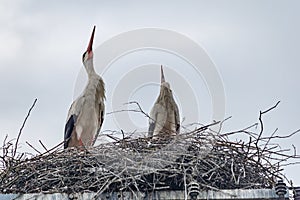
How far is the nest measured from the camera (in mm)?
3477

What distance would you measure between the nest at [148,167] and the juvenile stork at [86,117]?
1.73 metres

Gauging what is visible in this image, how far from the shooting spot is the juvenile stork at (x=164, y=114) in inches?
232

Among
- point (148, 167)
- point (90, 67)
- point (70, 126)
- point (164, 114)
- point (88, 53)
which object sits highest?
point (88, 53)

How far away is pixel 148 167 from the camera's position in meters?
3.56

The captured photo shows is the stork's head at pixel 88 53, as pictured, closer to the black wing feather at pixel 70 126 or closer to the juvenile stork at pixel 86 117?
the juvenile stork at pixel 86 117

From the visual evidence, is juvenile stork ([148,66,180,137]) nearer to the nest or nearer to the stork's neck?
the stork's neck

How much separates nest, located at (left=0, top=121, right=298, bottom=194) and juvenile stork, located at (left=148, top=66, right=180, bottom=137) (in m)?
1.69

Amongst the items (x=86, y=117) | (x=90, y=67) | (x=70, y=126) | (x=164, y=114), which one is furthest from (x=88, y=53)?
(x=164, y=114)

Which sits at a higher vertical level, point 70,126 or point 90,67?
point 90,67

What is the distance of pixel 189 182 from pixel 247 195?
326mm

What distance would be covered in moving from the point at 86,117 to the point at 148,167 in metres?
2.50

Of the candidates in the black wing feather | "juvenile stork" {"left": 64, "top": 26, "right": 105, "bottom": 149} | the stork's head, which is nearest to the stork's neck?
the stork's head

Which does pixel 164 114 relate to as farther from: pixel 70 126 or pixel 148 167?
pixel 148 167

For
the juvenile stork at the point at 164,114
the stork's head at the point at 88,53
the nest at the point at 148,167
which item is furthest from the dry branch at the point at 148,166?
the stork's head at the point at 88,53
